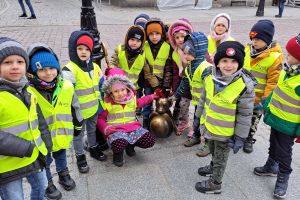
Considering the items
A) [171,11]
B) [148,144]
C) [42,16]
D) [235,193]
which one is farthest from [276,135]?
[171,11]

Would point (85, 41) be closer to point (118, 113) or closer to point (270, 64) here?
point (118, 113)

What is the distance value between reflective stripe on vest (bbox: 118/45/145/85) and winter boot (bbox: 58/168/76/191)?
157 centimetres

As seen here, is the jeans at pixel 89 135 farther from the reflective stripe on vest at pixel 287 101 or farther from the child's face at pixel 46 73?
the reflective stripe on vest at pixel 287 101

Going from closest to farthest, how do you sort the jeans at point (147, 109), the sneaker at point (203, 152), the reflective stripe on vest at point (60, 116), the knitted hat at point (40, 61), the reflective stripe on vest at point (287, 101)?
the knitted hat at point (40, 61), the reflective stripe on vest at point (60, 116), the reflective stripe on vest at point (287, 101), the sneaker at point (203, 152), the jeans at point (147, 109)

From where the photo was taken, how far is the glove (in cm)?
274

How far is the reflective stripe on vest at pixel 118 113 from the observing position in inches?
135

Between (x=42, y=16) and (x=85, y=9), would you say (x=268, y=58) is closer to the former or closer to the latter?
(x=85, y=9)

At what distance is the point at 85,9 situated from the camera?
3803 mm

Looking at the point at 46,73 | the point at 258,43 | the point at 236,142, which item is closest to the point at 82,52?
the point at 46,73

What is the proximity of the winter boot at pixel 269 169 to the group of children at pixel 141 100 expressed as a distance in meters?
0.01

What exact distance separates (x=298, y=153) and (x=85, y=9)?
11.1 feet

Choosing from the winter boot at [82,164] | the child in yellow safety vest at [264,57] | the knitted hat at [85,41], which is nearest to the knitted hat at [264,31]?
the child in yellow safety vest at [264,57]

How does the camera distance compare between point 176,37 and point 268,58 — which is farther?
point 176,37

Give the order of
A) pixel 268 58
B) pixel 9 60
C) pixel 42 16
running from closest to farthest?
pixel 9 60, pixel 268 58, pixel 42 16
